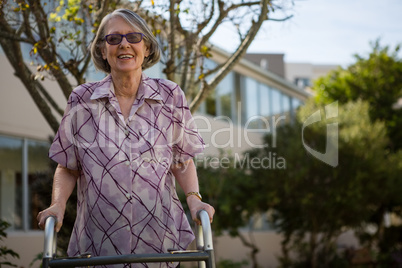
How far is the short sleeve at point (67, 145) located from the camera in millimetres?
3027

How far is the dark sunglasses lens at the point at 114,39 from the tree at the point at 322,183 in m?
15.3

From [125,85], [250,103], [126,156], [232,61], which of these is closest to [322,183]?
[250,103]

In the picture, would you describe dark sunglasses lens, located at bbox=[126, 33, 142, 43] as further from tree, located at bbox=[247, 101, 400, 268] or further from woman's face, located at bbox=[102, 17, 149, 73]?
tree, located at bbox=[247, 101, 400, 268]

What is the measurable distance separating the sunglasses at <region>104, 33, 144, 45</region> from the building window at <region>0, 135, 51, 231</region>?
9.10 metres

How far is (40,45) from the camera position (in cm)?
761

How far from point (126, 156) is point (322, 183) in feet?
53.0

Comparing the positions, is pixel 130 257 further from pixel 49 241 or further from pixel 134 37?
pixel 134 37

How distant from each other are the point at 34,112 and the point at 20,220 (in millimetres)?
2072

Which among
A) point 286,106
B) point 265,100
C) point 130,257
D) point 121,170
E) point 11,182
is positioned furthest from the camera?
point 286,106

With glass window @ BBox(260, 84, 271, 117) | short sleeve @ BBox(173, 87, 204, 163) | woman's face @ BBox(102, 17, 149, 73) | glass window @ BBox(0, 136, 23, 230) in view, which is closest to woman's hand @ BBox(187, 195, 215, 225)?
short sleeve @ BBox(173, 87, 204, 163)

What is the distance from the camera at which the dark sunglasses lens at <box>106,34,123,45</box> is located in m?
3.10

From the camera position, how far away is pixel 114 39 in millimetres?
3121

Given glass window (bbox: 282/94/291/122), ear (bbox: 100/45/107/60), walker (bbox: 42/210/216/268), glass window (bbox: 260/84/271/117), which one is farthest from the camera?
glass window (bbox: 282/94/291/122)

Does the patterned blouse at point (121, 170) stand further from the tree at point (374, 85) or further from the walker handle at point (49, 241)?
the tree at point (374, 85)
